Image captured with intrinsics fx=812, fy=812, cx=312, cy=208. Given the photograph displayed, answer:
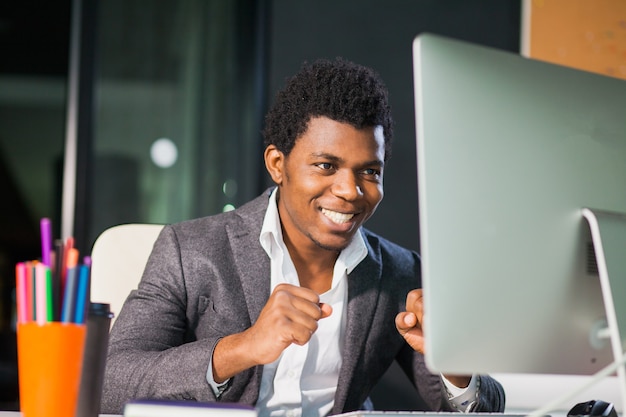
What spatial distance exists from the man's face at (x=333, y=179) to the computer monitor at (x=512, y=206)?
63 cm

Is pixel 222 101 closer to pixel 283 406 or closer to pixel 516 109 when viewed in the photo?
pixel 283 406

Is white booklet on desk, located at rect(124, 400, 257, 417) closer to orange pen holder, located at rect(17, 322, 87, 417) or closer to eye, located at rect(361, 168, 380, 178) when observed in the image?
orange pen holder, located at rect(17, 322, 87, 417)

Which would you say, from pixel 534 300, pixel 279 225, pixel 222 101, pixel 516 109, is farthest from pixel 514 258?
pixel 222 101

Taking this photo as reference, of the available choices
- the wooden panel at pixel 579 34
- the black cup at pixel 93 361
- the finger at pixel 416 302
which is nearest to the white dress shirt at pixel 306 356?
the finger at pixel 416 302

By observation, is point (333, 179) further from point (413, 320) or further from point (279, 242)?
point (413, 320)

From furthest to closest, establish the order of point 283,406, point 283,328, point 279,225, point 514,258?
point 279,225, point 283,406, point 283,328, point 514,258

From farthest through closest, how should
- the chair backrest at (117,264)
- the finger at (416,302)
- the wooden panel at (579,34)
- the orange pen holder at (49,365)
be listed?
the wooden panel at (579,34) → the chair backrest at (117,264) → the finger at (416,302) → the orange pen holder at (49,365)

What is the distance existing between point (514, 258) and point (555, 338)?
113mm

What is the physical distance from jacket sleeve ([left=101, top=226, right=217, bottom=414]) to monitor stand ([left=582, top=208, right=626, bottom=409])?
66 centimetres

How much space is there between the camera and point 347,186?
159cm

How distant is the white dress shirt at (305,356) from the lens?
5.33 feet

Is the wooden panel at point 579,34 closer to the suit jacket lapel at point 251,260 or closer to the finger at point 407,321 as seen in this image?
the suit jacket lapel at point 251,260

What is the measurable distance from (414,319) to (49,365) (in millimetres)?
575

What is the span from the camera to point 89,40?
320 centimetres
